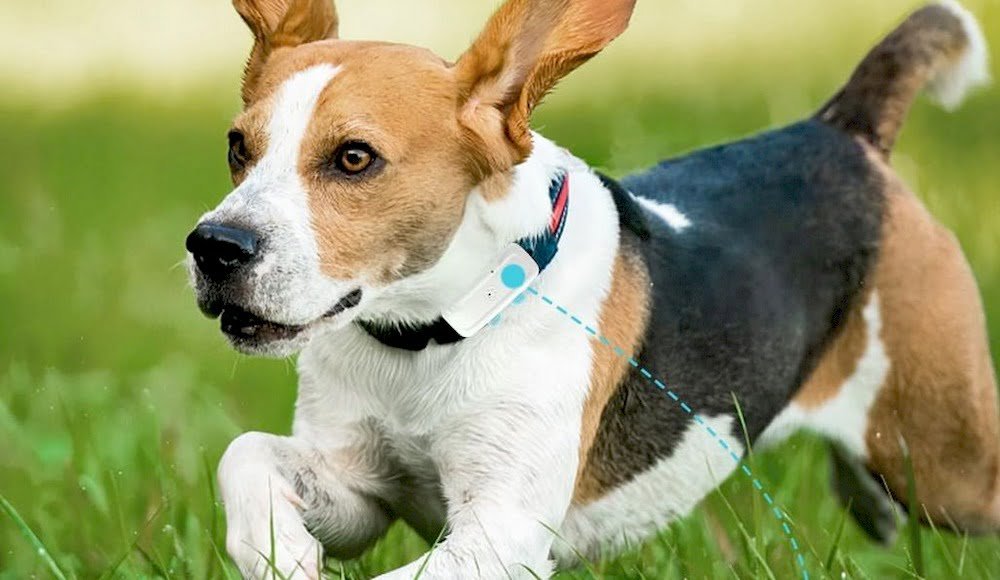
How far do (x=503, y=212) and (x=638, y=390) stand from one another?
2.82ft

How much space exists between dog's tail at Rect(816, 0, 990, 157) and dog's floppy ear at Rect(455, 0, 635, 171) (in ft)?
6.07

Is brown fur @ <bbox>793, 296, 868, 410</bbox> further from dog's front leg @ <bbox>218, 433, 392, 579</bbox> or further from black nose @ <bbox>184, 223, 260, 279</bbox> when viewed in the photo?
black nose @ <bbox>184, 223, 260, 279</bbox>

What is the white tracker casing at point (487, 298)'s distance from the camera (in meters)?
4.98

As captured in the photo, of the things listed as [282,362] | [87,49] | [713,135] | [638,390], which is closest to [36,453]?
[282,362]

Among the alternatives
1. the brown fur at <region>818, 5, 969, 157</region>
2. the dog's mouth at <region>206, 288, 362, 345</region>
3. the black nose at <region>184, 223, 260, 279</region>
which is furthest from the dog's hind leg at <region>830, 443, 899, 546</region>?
the black nose at <region>184, 223, 260, 279</region>

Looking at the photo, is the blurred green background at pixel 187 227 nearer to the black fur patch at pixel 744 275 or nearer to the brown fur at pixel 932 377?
the brown fur at pixel 932 377

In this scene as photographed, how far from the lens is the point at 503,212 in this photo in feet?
16.2

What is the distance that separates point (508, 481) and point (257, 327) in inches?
30.4

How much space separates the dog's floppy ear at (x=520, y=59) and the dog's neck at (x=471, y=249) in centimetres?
11

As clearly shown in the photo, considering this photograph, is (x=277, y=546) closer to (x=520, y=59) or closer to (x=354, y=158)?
(x=354, y=158)

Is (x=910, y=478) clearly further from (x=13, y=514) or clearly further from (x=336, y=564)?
(x=13, y=514)

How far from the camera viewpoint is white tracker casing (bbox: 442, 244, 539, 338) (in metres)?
4.98

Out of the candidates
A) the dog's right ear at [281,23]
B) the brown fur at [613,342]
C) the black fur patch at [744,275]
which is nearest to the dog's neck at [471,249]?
the brown fur at [613,342]

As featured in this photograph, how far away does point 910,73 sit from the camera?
264 inches
